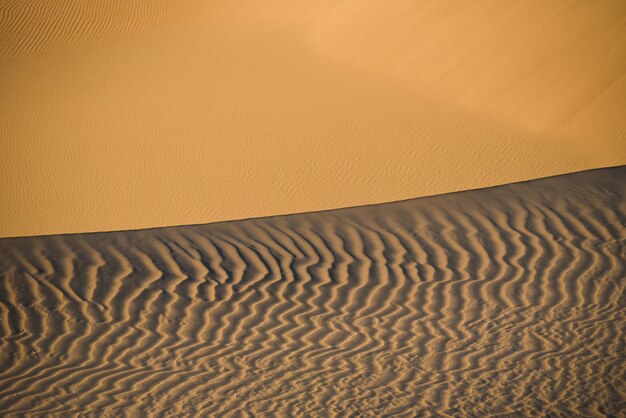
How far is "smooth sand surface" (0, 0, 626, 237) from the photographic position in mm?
12242

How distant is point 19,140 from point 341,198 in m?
6.52

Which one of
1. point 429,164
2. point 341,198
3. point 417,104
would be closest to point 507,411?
point 341,198

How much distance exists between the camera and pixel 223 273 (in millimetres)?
9305

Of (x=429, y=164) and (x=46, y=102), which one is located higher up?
(x=46, y=102)

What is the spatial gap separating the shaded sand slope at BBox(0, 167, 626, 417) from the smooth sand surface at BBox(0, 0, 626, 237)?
1051 mm

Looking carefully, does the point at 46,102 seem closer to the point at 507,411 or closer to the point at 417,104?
the point at 417,104

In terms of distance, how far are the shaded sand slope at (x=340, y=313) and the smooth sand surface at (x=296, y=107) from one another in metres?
1.05

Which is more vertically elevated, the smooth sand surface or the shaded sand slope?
the smooth sand surface

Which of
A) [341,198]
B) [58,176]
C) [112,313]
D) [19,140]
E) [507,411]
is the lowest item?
[507,411]

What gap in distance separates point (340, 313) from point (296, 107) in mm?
7384

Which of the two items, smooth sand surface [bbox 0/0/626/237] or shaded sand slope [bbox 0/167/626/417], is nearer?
shaded sand slope [bbox 0/167/626/417]

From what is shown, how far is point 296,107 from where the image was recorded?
581 inches

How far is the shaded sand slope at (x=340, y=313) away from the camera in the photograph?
636cm

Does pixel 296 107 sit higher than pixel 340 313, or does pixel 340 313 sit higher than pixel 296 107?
pixel 296 107
